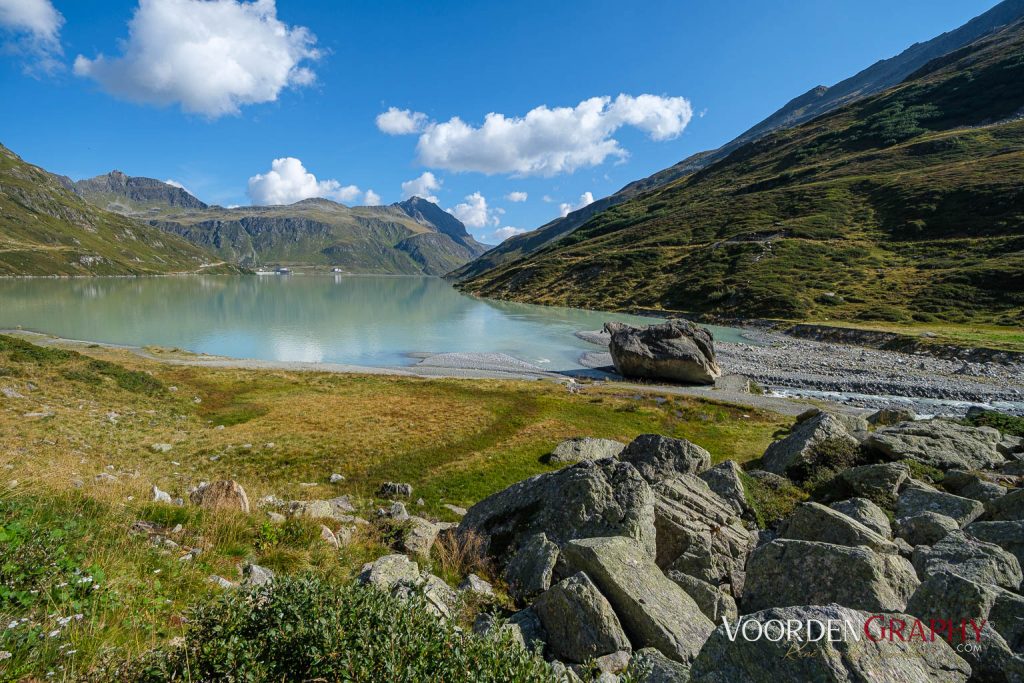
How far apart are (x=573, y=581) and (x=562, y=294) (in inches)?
6259

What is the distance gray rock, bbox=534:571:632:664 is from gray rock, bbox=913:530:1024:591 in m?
5.60

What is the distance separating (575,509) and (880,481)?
32.1 ft

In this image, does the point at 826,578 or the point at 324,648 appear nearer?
the point at 324,648

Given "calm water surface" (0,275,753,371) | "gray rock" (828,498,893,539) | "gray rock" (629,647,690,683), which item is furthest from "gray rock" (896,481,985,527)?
"calm water surface" (0,275,753,371)

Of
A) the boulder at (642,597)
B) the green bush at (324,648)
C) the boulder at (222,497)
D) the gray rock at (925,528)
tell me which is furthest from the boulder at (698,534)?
the boulder at (222,497)

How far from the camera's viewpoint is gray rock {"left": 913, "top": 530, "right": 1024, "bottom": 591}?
7949 mm

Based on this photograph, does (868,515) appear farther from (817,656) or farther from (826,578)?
(817,656)

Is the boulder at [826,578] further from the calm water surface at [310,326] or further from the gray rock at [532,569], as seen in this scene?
the calm water surface at [310,326]

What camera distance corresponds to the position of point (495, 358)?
2741 inches

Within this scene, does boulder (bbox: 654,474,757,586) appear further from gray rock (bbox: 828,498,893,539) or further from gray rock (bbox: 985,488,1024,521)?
gray rock (bbox: 985,488,1024,521)

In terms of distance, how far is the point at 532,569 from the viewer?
986 centimetres

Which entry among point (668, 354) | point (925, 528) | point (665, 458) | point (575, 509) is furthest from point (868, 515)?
point (668, 354)

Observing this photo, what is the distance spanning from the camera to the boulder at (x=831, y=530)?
30.4ft

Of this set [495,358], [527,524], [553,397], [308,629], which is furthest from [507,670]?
[495,358]
